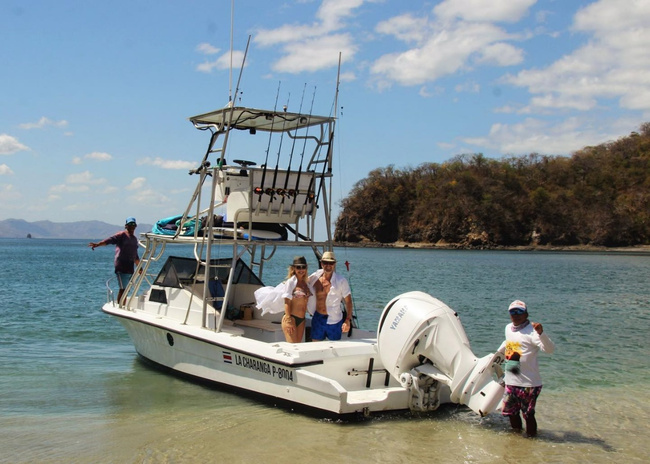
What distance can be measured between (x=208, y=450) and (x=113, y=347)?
7.19 metres

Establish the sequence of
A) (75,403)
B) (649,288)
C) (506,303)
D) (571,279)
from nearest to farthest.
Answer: (75,403) < (506,303) < (649,288) < (571,279)

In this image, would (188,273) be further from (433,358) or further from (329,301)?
(433,358)

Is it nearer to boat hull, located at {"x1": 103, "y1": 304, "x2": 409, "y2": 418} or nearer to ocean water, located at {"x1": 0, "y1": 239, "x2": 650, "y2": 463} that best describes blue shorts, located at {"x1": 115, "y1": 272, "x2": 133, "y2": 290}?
ocean water, located at {"x1": 0, "y1": 239, "x2": 650, "y2": 463}

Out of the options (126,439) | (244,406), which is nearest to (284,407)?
(244,406)

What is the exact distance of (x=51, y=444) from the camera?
23.7 ft

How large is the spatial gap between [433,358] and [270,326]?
119 inches

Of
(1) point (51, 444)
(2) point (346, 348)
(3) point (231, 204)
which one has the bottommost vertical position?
(1) point (51, 444)

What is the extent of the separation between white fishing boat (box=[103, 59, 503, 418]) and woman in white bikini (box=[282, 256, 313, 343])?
1.14ft

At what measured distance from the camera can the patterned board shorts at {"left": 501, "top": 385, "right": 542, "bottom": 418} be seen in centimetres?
656

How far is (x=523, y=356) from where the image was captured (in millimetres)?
6477

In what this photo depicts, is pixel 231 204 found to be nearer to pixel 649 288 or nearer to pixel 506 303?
pixel 506 303

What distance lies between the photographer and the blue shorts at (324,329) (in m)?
8.59

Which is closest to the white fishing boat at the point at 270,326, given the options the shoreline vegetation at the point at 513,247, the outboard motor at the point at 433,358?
the outboard motor at the point at 433,358

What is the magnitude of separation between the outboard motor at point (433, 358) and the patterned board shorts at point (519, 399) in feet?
0.38
